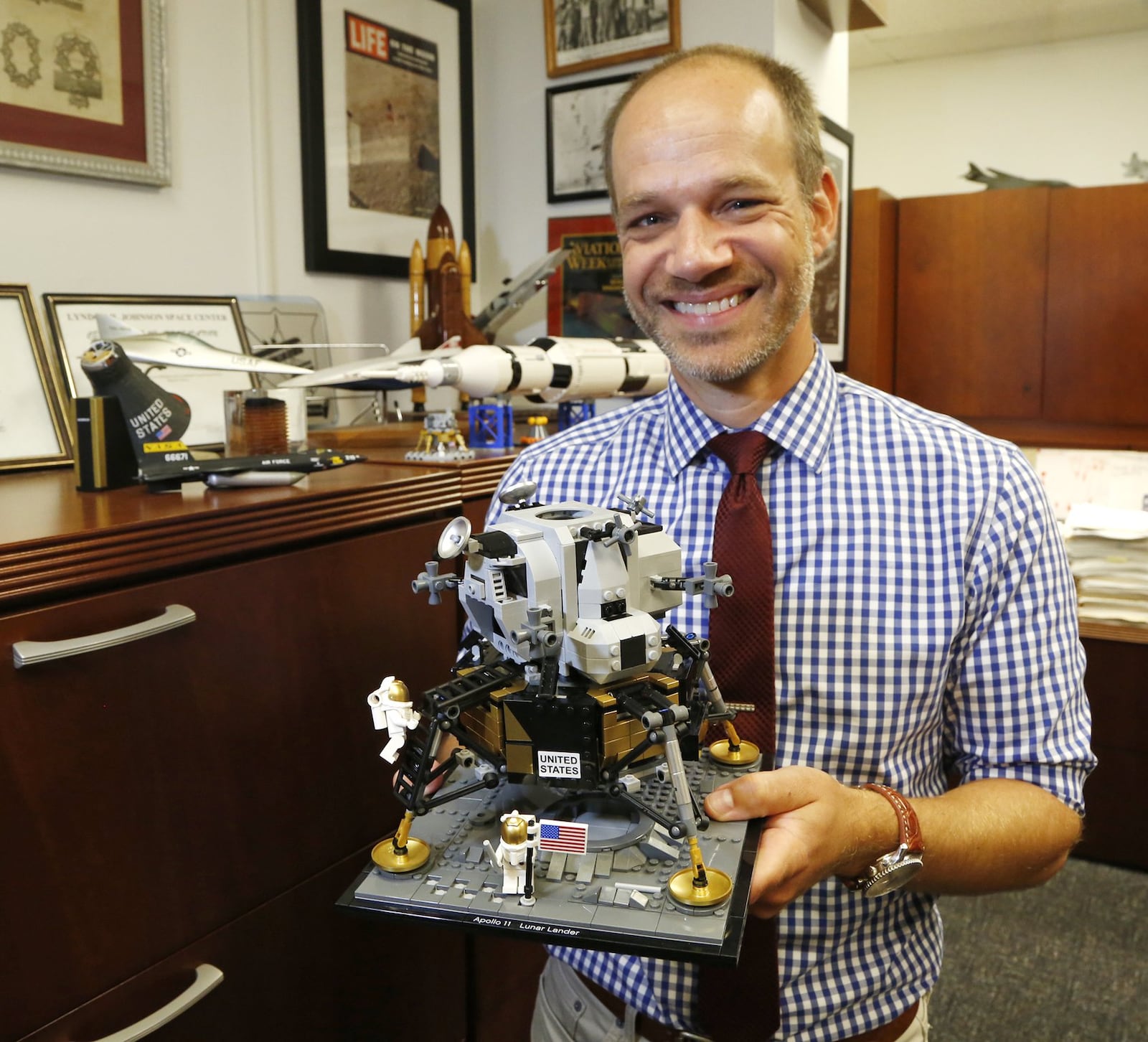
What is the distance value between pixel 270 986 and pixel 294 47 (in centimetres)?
163

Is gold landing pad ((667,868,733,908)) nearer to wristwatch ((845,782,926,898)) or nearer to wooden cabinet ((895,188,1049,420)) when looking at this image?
wristwatch ((845,782,926,898))

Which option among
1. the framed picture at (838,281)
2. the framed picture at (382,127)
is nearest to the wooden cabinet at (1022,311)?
the framed picture at (838,281)

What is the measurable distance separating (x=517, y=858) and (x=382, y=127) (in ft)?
5.74

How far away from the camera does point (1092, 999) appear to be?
2010mm

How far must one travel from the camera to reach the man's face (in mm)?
968

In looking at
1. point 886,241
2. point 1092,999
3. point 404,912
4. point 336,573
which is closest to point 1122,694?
point 1092,999

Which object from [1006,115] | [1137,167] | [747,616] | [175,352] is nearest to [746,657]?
→ [747,616]

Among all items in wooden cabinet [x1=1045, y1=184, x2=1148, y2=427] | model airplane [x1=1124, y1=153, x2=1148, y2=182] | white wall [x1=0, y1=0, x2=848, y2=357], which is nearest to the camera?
white wall [x1=0, y1=0, x2=848, y2=357]

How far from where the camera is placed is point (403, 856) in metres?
0.72

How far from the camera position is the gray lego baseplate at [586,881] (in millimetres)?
650

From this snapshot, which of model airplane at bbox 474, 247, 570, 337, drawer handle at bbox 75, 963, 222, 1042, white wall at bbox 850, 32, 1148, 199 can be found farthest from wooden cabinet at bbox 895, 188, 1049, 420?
drawer handle at bbox 75, 963, 222, 1042

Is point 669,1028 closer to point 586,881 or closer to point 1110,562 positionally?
point 586,881

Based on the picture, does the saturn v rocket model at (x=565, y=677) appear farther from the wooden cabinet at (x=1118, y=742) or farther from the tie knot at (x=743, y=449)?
the wooden cabinet at (x=1118, y=742)

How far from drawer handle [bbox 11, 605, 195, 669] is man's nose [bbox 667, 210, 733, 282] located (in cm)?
61
